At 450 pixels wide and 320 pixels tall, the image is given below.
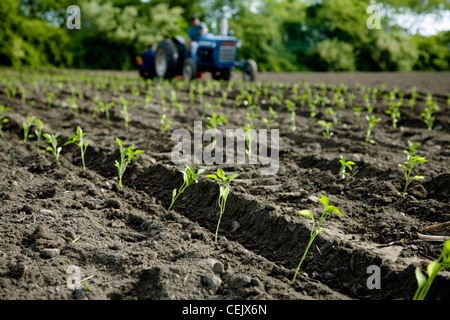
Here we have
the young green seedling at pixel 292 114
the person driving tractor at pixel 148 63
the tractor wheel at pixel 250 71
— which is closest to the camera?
the young green seedling at pixel 292 114

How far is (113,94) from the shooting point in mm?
8727

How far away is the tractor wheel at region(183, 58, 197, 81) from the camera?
35.5 ft

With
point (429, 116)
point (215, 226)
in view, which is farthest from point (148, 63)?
point (215, 226)

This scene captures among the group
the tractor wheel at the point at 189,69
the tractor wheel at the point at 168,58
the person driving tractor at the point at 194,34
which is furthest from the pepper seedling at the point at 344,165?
the tractor wheel at the point at 168,58

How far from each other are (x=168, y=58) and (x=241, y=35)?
18.5 m

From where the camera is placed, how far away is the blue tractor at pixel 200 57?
1094cm

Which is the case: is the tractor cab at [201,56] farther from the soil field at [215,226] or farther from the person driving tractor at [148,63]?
the soil field at [215,226]

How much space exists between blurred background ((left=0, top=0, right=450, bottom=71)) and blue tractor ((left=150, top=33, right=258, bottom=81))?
11215mm

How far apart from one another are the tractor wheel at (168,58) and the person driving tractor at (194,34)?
45 centimetres

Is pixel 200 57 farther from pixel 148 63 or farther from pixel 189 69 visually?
pixel 148 63

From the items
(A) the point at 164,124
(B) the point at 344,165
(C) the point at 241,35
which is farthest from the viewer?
(C) the point at 241,35

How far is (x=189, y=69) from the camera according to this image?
10.9m

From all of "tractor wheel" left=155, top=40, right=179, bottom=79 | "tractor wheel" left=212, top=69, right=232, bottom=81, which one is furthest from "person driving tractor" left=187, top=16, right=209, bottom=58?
"tractor wheel" left=212, top=69, right=232, bottom=81
